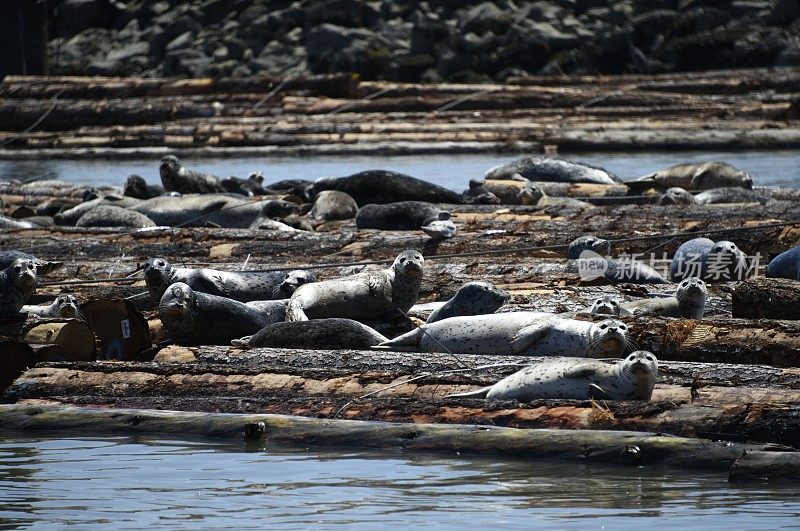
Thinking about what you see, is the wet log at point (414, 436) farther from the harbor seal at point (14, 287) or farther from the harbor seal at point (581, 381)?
the harbor seal at point (14, 287)

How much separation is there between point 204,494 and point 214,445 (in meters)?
1.03

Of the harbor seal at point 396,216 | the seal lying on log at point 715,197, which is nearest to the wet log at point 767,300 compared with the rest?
the harbor seal at point 396,216

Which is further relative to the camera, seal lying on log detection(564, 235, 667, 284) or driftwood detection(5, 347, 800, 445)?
seal lying on log detection(564, 235, 667, 284)

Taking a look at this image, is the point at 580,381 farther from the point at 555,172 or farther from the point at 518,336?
the point at 555,172

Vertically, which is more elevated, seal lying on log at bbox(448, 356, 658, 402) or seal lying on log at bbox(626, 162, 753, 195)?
seal lying on log at bbox(626, 162, 753, 195)

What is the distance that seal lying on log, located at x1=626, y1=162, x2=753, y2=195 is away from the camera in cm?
1786

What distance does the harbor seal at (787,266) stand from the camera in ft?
31.1

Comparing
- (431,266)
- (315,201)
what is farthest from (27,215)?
(431,266)

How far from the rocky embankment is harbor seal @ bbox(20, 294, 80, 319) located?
28586mm

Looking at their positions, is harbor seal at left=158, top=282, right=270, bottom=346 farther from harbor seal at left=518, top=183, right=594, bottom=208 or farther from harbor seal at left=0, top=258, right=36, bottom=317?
harbor seal at left=518, top=183, right=594, bottom=208

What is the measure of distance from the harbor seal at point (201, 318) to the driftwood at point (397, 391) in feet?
0.59

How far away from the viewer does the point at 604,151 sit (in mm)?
25750

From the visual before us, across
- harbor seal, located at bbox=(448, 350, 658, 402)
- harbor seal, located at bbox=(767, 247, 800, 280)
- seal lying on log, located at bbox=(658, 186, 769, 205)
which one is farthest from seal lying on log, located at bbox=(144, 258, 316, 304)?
seal lying on log, located at bbox=(658, 186, 769, 205)

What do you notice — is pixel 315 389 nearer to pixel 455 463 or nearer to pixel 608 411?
pixel 455 463
